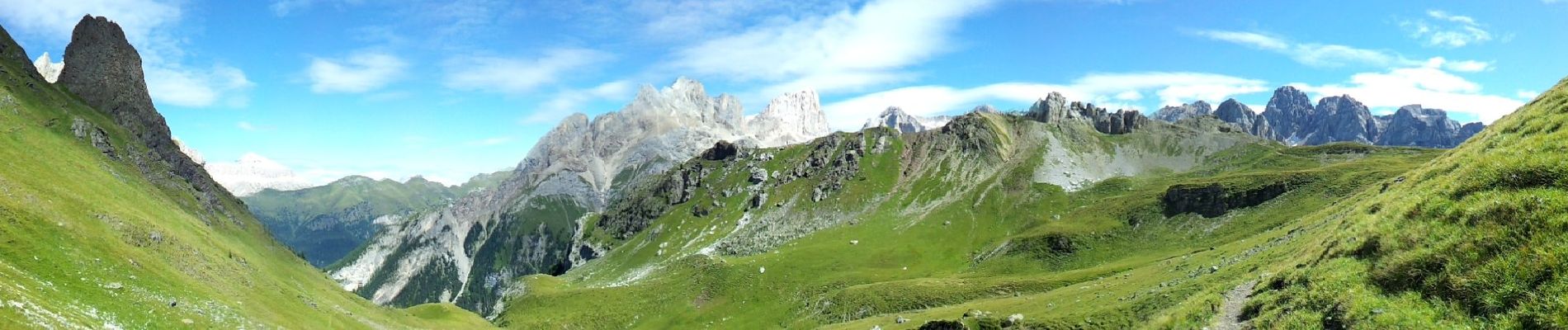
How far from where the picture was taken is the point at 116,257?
6700 centimetres

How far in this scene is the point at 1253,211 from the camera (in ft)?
502

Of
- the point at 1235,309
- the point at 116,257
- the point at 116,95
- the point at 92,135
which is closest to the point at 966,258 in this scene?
the point at 1235,309

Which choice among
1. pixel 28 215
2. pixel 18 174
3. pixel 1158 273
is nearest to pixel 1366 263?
pixel 1158 273

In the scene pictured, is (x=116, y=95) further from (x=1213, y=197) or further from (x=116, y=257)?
(x=1213, y=197)

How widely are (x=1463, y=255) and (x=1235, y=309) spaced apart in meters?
15.5

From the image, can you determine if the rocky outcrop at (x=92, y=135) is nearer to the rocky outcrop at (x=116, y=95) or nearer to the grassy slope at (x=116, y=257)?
the grassy slope at (x=116, y=257)

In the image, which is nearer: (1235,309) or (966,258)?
(1235,309)

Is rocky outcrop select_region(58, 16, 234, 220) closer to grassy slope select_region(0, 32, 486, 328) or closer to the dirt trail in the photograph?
grassy slope select_region(0, 32, 486, 328)

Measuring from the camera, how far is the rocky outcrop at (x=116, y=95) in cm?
18075

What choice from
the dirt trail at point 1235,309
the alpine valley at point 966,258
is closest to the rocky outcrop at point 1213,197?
the alpine valley at point 966,258

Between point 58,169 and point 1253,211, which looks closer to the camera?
point 58,169

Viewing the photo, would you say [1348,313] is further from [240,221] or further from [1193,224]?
[240,221]

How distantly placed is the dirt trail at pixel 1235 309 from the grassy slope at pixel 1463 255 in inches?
41.8

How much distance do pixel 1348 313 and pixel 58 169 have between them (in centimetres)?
14647
